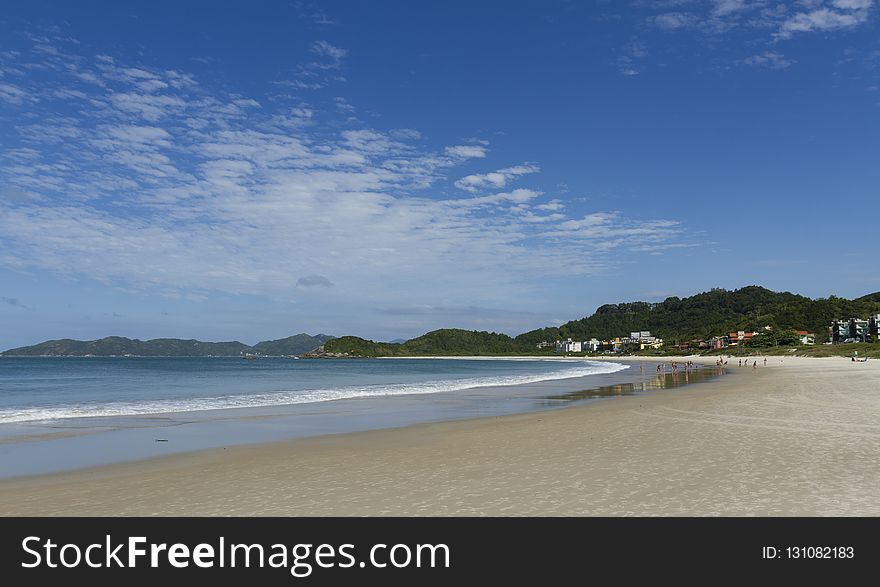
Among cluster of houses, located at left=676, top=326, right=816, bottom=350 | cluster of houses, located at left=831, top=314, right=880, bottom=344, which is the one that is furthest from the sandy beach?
cluster of houses, located at left=676, top=326, right=816, bottom=350

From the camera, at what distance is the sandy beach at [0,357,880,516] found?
8367 mm

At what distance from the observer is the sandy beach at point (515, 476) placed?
329 inches

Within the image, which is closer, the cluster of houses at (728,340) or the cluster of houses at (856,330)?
the cluster of houses at (856,330)

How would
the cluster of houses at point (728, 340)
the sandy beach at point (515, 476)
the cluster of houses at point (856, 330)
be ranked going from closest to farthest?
the sandy beach at point (515, 476) → the cluster of houses at point (856, 330) → the cluster of houses at point (728, 340)

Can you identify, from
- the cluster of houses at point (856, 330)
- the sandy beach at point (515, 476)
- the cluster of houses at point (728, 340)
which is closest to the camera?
the sandy beach at point (515, 476)

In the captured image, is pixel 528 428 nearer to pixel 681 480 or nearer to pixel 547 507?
pixel 681 480

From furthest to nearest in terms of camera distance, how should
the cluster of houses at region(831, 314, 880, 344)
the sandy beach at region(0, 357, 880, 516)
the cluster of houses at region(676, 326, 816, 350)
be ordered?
1. the cluster of houses at region(676, 326, 816, 350)
2. the cluster of houses at region(831, 314, 880, 344)
3. the sandy beach at region(0, 357, 880, 516)

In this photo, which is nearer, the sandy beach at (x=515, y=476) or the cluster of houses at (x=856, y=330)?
the sandy beach at (x=515, y=476)

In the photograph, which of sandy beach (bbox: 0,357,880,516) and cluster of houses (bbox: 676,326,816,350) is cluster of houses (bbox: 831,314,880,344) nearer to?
cluster of houses (bbox: 676,326,816,350)

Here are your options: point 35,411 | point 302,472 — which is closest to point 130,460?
point 302,472

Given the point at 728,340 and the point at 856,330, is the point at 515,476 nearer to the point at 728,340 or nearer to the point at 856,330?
the point at 856,330

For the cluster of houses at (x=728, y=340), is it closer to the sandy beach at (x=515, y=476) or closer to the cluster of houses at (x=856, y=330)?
the cluster of houses at (x=856, y=330)

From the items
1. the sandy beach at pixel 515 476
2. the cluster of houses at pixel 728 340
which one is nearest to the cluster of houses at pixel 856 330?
the cluster of houses at pixel 728 340
